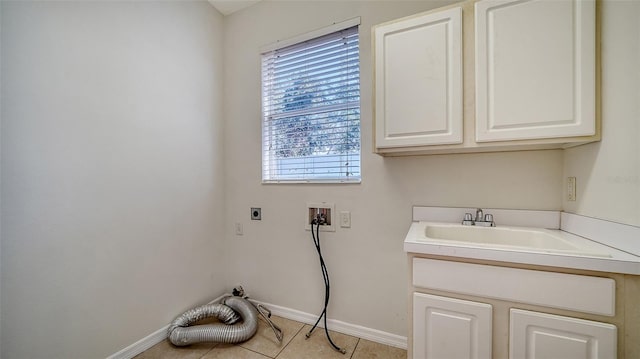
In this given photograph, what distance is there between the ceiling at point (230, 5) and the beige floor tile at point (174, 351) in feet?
8.83

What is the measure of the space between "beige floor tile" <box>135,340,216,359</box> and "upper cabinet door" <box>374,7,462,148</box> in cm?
172

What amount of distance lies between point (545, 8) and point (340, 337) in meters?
2.13

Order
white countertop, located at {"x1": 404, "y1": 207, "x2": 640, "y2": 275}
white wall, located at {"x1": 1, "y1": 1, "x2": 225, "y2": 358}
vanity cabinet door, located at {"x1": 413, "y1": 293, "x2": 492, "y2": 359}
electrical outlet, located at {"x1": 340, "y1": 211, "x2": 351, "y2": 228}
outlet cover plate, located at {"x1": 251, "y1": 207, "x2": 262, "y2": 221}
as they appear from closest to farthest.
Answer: white countertop, located at {"x1": 404, "y1": 207, "x2": 640, "y2": 275}
vanity cabinet door, located at {"x1": 413, "y1": 293, "x2": 492, "y2": 359}
white wall, located at {"x1": 1, "y1": 1, "x2": 225, "y2": 358}
electrical outlet, located at {"x1": 340, "y1": 211, "x2": 351, "y2": 228}
outlet cover plate, located at {"x1": 251, "y1": 207, "x2": 262, "y2": 221}

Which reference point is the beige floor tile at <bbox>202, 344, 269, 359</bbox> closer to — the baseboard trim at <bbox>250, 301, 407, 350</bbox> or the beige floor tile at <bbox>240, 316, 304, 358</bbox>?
the beige floor tile at <bbox>240, 316, 304, 358</bbox>

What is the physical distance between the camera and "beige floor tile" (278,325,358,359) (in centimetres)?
149

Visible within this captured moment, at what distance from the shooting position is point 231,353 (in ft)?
4.98

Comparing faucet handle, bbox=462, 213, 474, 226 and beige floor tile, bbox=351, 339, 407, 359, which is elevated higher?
faucet handle, bbox=462, 213, 474, 226

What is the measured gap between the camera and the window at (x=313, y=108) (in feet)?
5.65

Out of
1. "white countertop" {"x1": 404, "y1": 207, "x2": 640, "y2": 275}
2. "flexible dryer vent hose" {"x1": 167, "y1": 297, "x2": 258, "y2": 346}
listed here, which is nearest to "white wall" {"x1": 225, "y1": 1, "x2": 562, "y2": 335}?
"flexible dryer vent hose" {"x1": 167, "y1": 297, "x2": 258, "y2": 346}

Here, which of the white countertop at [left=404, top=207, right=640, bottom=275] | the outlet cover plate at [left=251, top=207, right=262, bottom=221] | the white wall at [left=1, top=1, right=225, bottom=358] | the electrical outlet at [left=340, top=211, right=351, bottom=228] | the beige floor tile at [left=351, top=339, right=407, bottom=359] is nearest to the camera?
the white countertop at [left=404, top=207, right=640, bottom=275]

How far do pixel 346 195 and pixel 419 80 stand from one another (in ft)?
2.82

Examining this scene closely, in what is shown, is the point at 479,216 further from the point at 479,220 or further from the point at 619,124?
the point at 619,124

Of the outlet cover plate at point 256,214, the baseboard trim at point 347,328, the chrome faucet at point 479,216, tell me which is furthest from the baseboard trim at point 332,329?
the chrome faucet at point 479,216

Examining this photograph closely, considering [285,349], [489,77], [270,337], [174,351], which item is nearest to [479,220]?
[489,77]
